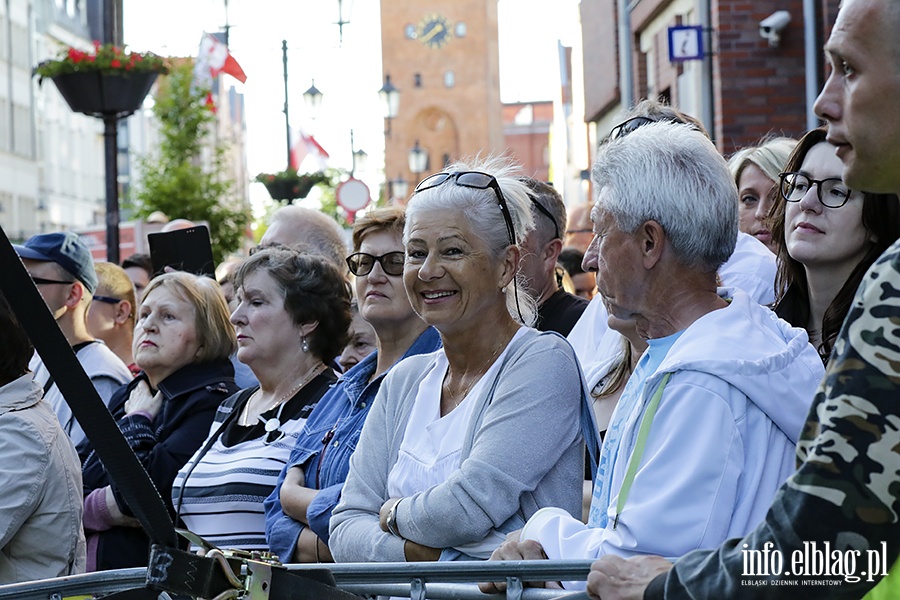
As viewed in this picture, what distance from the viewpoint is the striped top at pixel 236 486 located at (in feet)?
16.4

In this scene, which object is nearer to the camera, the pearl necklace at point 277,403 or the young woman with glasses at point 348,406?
the young woman with glasses at point 348,406

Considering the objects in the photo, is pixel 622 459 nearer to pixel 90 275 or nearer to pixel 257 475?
pixel 257 475

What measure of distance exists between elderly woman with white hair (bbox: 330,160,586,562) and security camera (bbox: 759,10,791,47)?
10434 mm

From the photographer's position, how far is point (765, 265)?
16.1 feet

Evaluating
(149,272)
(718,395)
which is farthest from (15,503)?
Result: (149,272)

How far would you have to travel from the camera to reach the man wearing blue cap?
6.85 m

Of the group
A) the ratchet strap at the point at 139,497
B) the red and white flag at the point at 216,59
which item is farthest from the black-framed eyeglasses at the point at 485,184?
the red and white flag at the point at 216,59

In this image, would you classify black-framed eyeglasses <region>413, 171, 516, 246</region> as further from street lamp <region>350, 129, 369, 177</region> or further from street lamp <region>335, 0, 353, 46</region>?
street lamp <region>350, 129, 369, 177</region>

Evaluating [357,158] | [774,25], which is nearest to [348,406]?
[774,25]

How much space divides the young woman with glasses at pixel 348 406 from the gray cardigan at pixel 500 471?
43cm

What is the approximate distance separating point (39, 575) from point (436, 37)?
343 ft

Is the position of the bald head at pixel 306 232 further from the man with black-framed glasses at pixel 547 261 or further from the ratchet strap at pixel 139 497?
the ratchet strap at pixel 139 497

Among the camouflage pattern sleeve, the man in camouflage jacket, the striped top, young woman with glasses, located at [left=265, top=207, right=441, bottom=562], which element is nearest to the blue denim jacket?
young woman with glasses, located at [left=265, top=207, right=441, bottom=562]

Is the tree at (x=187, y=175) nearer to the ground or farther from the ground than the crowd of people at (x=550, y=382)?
farther from the ground
